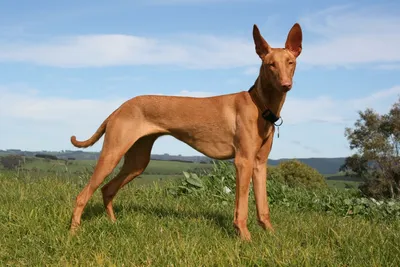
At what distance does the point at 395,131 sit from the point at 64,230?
41.5m

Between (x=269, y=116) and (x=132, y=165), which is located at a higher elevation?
(x=269, y=116)

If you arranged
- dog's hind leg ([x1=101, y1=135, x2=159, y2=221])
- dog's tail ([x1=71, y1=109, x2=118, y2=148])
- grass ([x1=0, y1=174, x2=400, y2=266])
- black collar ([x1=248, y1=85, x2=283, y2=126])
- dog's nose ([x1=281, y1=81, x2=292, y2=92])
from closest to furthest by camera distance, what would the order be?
grass ([x1=0, y1=174, x2=400, y2=266]) < dog's nose ([x1=281, y1=81, x2=292, y2=92]) < black collar ([x1=248, y1=85, x2=283, y2=126]) < dog's tail ([x1=71, y1=109, x2=118, y2=148]) < dog's hind leg ([x1=101, y1=135, x2=159, y2=221])

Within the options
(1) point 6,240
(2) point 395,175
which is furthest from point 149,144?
(2) point 395,175

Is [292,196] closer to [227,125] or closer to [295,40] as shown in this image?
[227,125]

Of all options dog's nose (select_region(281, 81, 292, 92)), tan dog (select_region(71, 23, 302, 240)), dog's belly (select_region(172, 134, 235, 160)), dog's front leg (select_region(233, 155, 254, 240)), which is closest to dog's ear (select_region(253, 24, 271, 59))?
tan dog (select_region(71, 23, 302, 240))

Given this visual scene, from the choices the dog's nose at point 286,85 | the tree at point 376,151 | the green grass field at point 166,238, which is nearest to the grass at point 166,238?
the green grass field at point 166,238

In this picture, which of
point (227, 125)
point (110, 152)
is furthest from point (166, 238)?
point (227, 125)

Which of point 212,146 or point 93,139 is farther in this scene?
point 93,139

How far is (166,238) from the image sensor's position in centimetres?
602

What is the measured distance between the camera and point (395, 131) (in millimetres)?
43750

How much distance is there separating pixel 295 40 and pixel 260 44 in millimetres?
449

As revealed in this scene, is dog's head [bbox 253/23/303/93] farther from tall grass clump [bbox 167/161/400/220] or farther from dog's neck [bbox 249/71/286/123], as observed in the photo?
tall grass clump [bbox 167/161/400/220]

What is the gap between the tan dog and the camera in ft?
20.6

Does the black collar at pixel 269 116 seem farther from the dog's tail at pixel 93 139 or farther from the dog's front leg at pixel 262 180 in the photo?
the dog's tail at pixel 93 139
